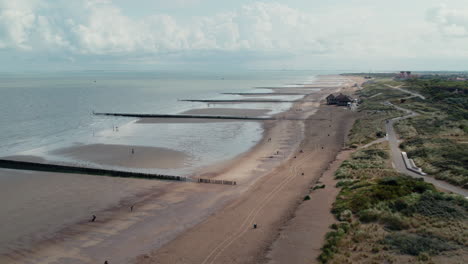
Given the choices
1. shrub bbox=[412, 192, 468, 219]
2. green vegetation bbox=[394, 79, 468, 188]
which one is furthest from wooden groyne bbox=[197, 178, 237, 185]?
green vegetation bbox=[394, 79, 468, 188]

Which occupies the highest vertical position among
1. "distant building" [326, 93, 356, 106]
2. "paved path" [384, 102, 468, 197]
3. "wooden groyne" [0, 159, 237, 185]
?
"distant building" [326, 93, 356, 106]

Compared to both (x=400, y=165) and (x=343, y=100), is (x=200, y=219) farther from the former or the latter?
(x=343, y=100)

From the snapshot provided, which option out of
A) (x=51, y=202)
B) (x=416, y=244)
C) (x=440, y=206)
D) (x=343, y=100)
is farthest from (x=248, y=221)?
(x=343, y=100)

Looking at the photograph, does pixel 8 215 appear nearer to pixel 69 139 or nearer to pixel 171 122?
pixel 69 139

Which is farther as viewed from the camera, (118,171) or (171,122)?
(171,122)

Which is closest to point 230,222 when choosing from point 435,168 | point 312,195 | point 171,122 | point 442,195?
point 312,195

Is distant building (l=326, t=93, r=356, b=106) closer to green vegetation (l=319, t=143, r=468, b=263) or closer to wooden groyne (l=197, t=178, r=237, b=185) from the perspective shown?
wooden groyne (l=197, t=178, r=237, b=185)

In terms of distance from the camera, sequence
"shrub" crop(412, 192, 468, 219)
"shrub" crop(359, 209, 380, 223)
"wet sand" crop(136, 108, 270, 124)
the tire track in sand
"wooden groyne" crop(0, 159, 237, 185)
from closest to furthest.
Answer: the tire track in sand → "shrub" crop(412, 192, 468, 219) → "shrub" crop(359, 209, 380, 223) → "wooden groyne" crop(0, 159, 237, 185) → "wet sand" crop(136, 108, 270, 124)
